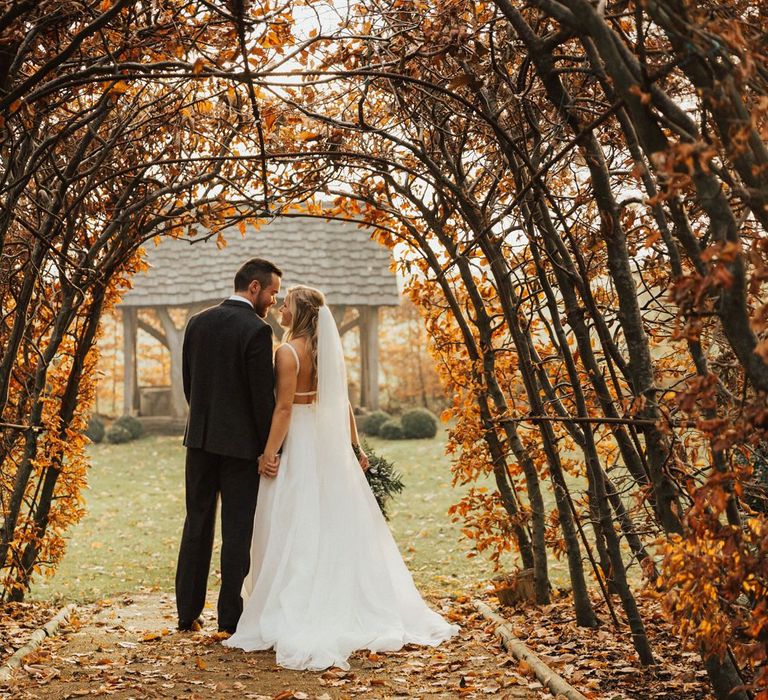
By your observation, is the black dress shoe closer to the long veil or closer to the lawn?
the long veil

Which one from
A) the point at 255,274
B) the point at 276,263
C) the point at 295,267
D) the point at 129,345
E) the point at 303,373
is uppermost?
the point at 276,263

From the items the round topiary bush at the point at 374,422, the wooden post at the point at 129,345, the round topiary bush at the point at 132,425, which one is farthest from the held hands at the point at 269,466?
the wooden post at the point at 129,345

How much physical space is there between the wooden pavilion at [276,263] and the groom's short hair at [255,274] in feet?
53.3

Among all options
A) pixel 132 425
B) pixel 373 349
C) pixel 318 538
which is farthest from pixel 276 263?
pixel 318 538

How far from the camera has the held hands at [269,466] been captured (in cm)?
553

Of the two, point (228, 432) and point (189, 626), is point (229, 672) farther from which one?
point (228, 432)

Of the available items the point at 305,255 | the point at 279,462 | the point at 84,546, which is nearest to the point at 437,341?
the point at 279,462

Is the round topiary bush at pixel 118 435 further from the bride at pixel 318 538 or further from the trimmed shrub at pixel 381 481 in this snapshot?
the bride at pixel 318 538

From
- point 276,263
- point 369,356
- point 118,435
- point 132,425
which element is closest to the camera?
point 118,435

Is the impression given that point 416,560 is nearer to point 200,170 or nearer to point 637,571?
point 637,571

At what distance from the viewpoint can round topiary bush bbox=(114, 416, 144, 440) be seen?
21.0 m

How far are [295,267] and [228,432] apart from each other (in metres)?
17.0

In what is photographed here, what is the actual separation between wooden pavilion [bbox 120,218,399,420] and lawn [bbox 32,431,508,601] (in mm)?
4482

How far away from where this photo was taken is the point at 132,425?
21.1 metres
